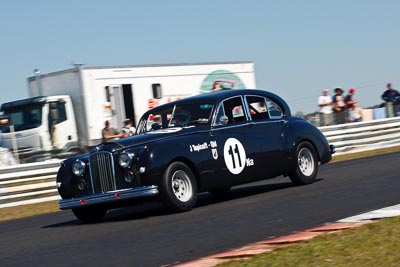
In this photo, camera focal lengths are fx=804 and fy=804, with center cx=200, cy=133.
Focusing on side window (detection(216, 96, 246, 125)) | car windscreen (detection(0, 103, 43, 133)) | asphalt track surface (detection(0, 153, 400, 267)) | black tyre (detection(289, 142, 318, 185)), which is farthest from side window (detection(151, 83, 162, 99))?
side window (detection(216, 96, 246, 125))

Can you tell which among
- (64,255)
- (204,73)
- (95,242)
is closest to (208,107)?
(95,242)

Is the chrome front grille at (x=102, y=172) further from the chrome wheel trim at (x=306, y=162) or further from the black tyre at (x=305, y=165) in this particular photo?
the chrome wheel trim at (x=306, y=162)

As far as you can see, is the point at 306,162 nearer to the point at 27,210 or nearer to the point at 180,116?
the point at 180,116

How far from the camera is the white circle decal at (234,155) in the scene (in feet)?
34.8

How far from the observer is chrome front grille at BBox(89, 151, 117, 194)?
9727 millimetres

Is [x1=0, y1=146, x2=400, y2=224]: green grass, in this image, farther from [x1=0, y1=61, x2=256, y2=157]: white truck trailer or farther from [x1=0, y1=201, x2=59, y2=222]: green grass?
[x1=0, y1=61, x2=256, y2=157]: white truck trailer

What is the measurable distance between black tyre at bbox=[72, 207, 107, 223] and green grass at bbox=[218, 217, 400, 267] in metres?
4.24

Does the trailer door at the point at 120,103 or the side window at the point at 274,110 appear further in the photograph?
the trailer door at the point at 120,103

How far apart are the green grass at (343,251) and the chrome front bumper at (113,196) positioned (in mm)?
3055

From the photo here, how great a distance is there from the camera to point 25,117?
884 inches

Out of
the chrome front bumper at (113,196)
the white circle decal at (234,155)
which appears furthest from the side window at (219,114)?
the chrome front bumper at (113,196)

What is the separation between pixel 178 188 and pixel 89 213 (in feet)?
4.26

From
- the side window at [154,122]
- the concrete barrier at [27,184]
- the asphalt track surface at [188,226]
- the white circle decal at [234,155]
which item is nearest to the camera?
the asphalt track surface at [188,226]

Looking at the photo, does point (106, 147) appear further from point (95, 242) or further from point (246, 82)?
point (246, 82)
